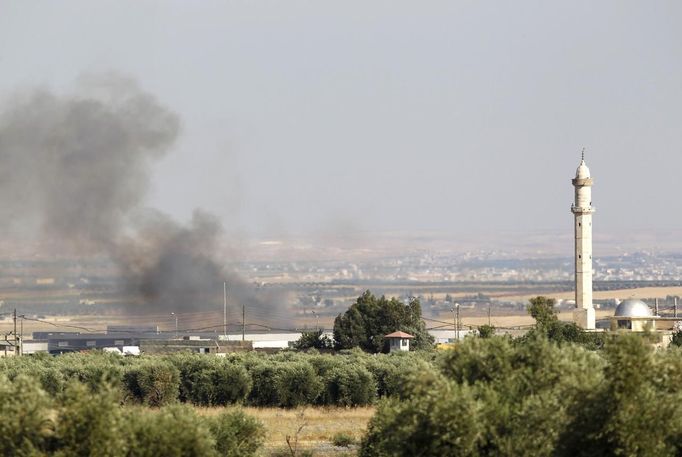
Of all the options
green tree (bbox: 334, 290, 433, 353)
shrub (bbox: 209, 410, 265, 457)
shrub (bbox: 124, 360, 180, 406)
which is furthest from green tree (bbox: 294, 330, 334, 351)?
shrub (bbox: 209, 410, 265, 457)

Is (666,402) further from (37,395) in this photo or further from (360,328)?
(360,328)

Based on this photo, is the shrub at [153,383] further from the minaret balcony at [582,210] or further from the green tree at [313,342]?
the minaret balcony at [582,210]

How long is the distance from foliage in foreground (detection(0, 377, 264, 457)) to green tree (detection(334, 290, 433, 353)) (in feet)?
175

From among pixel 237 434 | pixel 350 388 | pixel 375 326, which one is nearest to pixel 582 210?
pixel 375 326

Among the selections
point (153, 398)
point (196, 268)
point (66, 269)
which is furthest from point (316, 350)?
point (66, 269)

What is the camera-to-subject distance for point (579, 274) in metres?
97.6

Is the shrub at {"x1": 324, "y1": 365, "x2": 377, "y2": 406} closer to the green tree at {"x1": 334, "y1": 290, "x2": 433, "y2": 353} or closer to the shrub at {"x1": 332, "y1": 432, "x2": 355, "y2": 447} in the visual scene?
the shrub at {"x1": 332, "y1": 432, "x2": 355, "y2": 447}

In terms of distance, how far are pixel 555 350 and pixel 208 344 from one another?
63.0 m

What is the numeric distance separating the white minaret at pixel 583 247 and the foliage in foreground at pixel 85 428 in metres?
72.9

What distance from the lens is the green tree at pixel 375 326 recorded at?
80.0 meters

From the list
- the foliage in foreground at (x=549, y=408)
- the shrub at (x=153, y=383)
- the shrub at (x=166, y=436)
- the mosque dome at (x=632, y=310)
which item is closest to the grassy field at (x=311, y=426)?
the shrub at (x=153, y=383)

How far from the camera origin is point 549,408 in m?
25.1

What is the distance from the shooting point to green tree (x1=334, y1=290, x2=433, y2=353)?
80.0m

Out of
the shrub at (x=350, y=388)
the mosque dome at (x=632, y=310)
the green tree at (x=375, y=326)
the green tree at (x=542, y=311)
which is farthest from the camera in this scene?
the mosque dome at (x=632, y=310)
